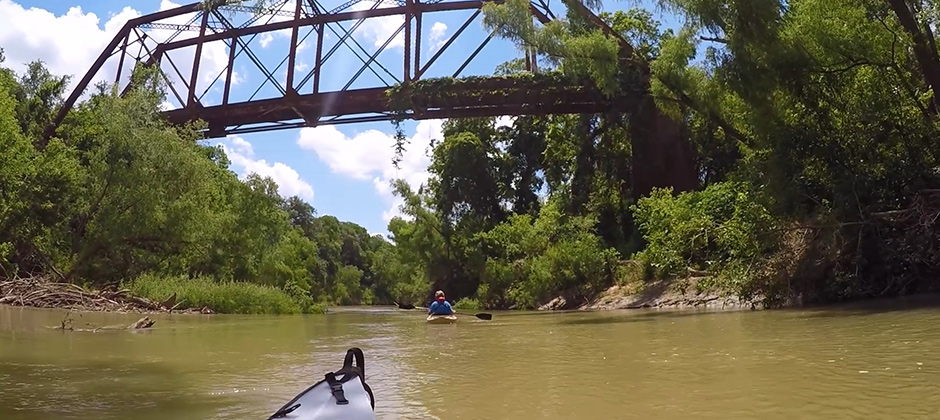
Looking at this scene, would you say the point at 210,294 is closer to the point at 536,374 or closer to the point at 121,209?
the point at 121,209

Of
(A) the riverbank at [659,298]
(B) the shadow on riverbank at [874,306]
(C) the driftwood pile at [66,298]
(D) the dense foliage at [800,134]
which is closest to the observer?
(B) the shadow on riverbank at [874,306]

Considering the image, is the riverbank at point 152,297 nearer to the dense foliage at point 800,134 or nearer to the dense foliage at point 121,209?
the dense foliage at point 121,209

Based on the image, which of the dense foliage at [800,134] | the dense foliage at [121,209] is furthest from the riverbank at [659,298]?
the dense foliage at [121,209]

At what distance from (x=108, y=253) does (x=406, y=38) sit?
12.9m

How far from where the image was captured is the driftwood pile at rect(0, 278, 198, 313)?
15648 millimetres

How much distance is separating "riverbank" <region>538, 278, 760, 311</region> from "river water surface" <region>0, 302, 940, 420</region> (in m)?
5.95

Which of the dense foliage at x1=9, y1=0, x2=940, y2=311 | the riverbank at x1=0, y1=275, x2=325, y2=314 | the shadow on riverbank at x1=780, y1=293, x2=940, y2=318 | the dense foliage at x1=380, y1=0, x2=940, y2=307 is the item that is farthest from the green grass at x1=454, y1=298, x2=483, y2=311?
the shadow on riverbank at x1=780, y1=293, x2=940, y2=318

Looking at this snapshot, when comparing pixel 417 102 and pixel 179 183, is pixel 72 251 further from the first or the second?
pixel 417 102

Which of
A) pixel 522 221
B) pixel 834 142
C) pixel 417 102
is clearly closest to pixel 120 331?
pixel 834 142

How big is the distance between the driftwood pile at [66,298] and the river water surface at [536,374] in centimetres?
755

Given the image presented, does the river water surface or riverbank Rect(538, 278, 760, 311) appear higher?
riverbank Rect(538, 278, 760, 311)

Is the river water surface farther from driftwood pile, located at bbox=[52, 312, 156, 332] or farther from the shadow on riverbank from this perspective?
driftwood pile, located at bbox=[52, 312, 156, 332]

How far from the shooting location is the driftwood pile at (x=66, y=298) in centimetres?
1565

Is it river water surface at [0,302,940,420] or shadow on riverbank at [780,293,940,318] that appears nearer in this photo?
river water surface at [0,302,940,420]
